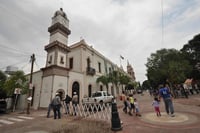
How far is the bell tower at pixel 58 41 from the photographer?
55.5 ft

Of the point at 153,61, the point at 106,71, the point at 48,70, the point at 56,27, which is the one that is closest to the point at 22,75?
the point at 48,70

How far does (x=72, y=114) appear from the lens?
9.98m

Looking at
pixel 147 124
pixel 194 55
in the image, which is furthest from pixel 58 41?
pixel 194 55

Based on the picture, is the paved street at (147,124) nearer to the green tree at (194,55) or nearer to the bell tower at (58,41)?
the bell tower at (58,41)

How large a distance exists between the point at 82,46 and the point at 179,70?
52.2 feet

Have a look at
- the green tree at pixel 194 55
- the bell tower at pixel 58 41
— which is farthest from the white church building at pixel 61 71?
the green tree at pixel 194 55

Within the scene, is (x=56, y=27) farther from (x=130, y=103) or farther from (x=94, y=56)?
(x=130, y=103)

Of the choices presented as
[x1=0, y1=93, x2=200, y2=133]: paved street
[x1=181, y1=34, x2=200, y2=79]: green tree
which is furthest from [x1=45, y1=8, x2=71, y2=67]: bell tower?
[x1=181, y1=34, x2=200, y2=79]: green tree

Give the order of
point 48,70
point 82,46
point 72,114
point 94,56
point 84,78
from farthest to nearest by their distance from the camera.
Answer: point 94,56
point 82,46
point 84,78
point 48,70
point 72,114

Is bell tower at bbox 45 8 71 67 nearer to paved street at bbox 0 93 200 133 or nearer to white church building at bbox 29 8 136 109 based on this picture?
white church building at bbox 29 8 136 109

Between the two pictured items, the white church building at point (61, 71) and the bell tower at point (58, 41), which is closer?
the white church building at point (61, 71)

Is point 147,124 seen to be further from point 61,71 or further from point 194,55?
point 194,55

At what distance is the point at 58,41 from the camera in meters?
17.2

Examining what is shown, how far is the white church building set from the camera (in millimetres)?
15555
